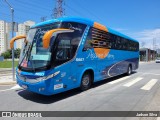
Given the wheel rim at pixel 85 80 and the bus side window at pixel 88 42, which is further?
the wheel rim at pixel 85 80

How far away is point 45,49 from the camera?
658cm

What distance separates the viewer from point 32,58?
6.86 meters

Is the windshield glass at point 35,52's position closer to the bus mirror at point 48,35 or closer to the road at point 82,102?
the bus mirror at point 48,35

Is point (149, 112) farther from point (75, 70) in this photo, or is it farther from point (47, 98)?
point (47, 98)

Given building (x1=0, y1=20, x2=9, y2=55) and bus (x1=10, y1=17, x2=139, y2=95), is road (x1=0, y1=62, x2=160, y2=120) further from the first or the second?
building (x1=0, y1=20, x2=9, y2=55)

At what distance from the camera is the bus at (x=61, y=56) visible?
21.2ft

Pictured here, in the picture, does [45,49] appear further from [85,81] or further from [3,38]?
[3,38]

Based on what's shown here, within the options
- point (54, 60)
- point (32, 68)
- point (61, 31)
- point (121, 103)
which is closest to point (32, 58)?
point (32, 68)

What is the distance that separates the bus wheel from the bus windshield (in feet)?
5.45

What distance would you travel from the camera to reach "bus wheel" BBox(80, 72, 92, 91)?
8.59 metres

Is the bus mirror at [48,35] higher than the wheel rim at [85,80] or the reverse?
higher

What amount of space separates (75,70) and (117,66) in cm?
559

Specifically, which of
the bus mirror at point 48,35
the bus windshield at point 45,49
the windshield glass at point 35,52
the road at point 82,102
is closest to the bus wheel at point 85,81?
the road at point 82,102

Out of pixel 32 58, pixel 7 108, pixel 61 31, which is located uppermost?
pixel 61 31
